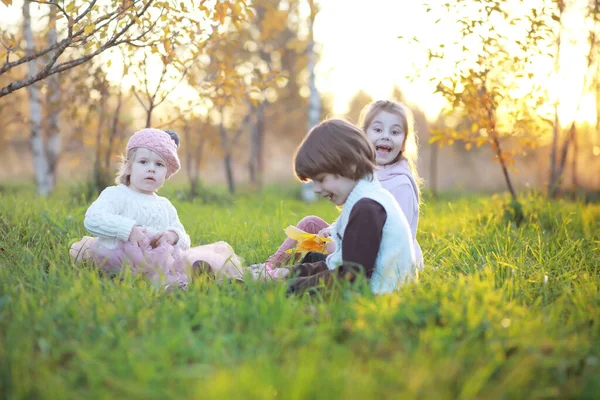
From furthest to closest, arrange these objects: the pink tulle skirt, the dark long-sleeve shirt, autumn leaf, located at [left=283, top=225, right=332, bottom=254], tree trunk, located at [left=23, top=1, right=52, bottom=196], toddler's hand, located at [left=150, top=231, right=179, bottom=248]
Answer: tree trunk, located at [left=23, top=1, right=52, bottom=196] < autumn leaf, located at [left=283, top=225, right=332, bottom=254] < toddler's hand, located at [left=150, top=231, right=179, bottom=248] < the pink tulle skirt < the dark long-sleeve shirt

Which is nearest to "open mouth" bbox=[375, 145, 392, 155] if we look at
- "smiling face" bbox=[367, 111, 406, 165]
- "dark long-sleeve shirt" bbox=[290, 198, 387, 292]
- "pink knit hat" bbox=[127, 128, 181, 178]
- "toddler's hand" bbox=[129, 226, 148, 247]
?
"smiling face" bbox=[367, 111, 406, 165]

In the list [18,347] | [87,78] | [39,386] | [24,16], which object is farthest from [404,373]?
[24,16]

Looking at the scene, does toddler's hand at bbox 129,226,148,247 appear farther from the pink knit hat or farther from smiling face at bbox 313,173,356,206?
smiling face at bbox 313,173,356,206

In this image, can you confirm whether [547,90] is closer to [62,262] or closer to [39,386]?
[62,262]

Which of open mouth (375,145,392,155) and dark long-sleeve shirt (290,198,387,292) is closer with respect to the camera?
dark long-sleeve shirt (290,198,387,292)

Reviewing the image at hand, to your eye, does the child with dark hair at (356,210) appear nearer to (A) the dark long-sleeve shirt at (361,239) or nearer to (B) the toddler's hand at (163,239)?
(A) the dark long-sleeve shirt at (361,239)

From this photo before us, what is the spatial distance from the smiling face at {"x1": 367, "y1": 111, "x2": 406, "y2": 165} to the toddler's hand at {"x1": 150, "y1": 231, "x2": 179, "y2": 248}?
1651mm

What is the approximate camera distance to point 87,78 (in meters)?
7.32

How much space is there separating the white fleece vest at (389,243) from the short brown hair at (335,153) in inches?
4.4

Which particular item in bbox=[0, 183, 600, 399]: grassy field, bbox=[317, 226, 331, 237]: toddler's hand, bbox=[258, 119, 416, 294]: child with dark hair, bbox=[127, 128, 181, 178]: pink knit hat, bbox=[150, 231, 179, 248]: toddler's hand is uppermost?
bbox=[127, 128, 181, 178]: pink knit hat

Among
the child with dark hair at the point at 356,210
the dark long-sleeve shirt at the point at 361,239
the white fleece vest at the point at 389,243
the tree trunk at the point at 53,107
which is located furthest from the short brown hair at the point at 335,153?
the tree trunk at the point at 53,107

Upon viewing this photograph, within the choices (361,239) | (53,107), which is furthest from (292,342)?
(53,107)

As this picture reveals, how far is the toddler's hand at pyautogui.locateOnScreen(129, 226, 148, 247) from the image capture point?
11.9 ft

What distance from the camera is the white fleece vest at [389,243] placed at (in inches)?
115
